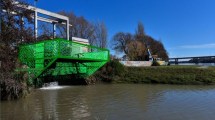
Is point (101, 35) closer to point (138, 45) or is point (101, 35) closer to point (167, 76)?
point (138, 45)

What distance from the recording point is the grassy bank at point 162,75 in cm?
2611

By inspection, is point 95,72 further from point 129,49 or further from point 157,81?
point 129,49

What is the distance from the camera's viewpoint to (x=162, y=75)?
28.0m

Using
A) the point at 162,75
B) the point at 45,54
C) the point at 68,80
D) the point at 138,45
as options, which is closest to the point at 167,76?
the point at 162,75

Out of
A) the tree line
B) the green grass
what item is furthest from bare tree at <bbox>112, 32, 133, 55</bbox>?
the green grass

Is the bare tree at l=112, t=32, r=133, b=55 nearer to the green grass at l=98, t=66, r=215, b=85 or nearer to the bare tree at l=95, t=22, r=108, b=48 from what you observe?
the bare tree at l=95, t=22, r=108, b=48

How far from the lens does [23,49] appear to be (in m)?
17.4

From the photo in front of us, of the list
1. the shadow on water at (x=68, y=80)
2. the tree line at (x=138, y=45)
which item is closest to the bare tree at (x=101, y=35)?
the tree line at (x=138, y=45)

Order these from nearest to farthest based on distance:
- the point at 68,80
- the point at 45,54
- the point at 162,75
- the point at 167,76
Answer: the point at 45,54 → the point at 68,80 → the point at 167,76 → the point at 162,75

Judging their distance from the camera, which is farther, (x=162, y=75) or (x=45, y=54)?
(x=162, y=75)

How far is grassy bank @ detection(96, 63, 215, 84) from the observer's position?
26109mm

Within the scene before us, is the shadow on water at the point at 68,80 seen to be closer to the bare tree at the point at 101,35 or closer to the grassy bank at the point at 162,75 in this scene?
the grassy bank at the point at 162,75

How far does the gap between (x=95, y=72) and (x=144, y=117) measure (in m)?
18.4

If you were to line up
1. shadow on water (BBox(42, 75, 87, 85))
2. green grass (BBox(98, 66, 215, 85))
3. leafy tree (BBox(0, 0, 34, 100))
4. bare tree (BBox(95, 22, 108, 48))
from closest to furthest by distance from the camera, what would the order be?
leafy tree (BBox(0, 0, 34, 100)), shadow on water (BBox(42, 75, 87, 85)), green grass (BBox(98, 66, 215, 85)), bare tree (BBox(95, 22, 108, 48))
